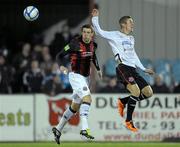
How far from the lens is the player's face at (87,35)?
63.6ft

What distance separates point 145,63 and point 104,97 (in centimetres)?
369

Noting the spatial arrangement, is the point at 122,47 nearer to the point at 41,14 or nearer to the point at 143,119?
the point at 143,119

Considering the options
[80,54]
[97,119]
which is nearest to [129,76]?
[80,54]

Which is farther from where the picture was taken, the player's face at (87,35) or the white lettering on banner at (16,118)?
the white lettering on banner at (16,118)

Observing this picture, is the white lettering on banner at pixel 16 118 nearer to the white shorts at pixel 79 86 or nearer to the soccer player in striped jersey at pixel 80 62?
the soccer player in striped jersey at pixel 80 62

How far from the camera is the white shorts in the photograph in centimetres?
1931

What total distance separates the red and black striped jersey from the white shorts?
0.12 m

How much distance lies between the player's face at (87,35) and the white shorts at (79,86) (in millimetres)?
765

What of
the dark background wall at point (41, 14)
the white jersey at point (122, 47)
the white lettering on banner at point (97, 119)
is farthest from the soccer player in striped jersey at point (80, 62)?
the dark background wall at point (41, 14)

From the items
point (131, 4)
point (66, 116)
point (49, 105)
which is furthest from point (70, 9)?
point (66, 116)

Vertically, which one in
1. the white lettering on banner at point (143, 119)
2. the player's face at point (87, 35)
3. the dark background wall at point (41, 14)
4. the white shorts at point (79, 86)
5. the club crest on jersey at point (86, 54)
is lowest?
the white lettering on banner at point (143, 119)

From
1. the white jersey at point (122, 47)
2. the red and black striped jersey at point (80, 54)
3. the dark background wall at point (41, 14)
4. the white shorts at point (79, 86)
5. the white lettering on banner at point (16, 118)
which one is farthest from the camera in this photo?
the dark background wall at point (41, 14)

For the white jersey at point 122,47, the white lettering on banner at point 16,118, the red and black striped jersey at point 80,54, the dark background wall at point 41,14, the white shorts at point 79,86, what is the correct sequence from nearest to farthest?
the white shorts at point 79,86 < the red and black striped jersey at point 80,54 < the white jersey at point 122,47 < the white lettering on banner at point 16,118 < the dark background wall at point 41,14

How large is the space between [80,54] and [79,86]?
726mm
